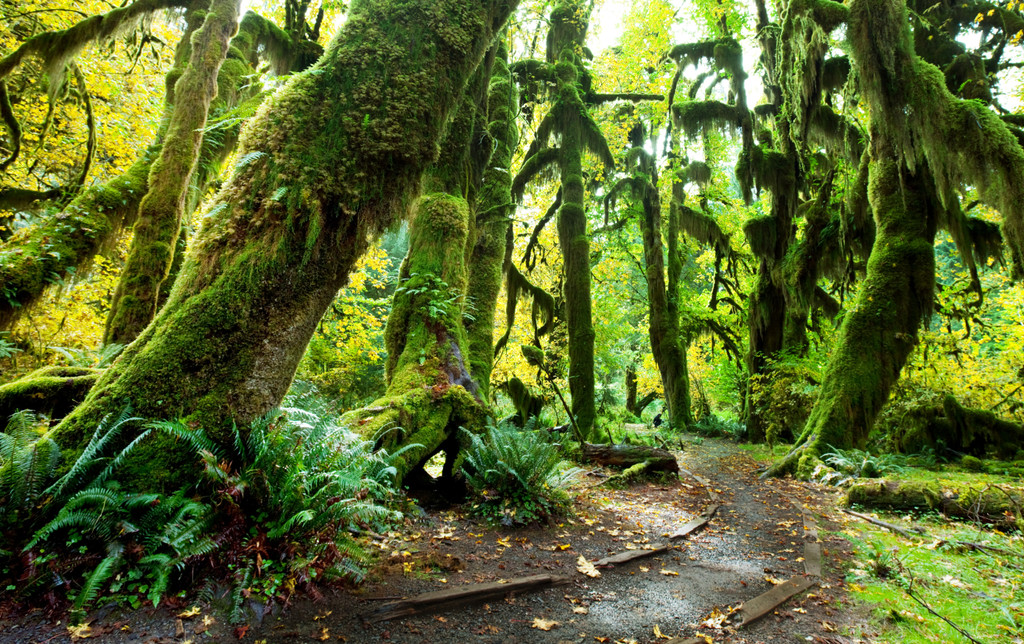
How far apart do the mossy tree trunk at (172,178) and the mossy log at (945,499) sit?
10.4 meters

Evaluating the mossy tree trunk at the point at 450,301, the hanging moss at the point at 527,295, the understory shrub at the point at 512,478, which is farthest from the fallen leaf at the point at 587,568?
the hanging moss at the point at 527,295

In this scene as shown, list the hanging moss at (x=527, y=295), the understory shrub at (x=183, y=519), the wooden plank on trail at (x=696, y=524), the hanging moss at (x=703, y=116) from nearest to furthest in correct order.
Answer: the understory shrub at (x=183, y=519), the wooden plank on trail at (x=696, y=524), the hanging moss at (x=527, y=295), the hanging moss at (x=703, y=116)

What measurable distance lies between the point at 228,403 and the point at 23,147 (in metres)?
11.6

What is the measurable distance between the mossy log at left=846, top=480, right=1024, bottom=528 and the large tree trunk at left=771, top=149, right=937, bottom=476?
2.00 m

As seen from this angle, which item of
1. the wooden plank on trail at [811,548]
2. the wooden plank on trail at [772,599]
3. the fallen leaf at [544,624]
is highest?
the fallen leaf at [544,624]

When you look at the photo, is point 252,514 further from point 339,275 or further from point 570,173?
point 570,173

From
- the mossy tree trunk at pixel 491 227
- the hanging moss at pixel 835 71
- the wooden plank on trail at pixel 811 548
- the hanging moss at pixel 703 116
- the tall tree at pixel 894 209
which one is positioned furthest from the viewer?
the hanging moss at pixel 703 116

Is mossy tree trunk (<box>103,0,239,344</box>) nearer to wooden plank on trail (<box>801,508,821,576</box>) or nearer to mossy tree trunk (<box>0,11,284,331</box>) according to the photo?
mossy tree trunk (<box>0,11,284,331</box>)

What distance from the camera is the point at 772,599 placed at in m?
3.80

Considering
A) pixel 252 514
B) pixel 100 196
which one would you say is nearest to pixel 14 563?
pixel 252 514

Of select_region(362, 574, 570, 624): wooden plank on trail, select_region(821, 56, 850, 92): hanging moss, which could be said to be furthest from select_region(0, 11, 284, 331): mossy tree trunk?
select_region(821, 56, 850, 92): hanging moss

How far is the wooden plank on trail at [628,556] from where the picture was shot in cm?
443

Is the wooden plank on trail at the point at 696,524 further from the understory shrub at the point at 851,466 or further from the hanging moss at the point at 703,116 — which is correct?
the hanging moss at the point at 703,116

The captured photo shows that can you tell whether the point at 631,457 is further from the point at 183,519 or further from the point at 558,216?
the point at 183,519
